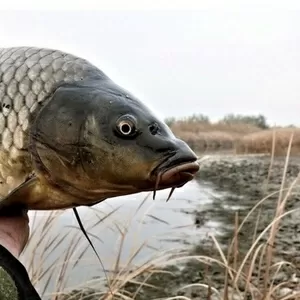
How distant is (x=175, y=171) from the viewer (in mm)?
1576

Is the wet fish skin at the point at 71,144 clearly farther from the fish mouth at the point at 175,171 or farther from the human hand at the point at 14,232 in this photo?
the human hand at the point at 14,232

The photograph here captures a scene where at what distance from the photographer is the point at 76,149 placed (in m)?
1.67

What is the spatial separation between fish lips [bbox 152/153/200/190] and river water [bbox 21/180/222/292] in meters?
1.79

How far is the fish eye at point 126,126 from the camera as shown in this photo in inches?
66.5

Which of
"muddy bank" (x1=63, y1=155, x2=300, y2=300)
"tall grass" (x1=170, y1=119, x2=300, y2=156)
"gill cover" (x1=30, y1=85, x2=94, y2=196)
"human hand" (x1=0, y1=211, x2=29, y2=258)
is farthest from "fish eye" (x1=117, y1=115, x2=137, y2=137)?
"tall grass" (x1=170, y1=119, x2=300, y2=156)

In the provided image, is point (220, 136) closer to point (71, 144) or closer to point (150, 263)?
point (150, 263)

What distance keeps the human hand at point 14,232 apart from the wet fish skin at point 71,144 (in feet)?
0.44

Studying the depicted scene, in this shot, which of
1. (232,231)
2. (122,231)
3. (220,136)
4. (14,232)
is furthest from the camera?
(220,136)

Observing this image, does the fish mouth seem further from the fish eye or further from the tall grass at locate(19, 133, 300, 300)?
the tall grass at locate(19, 133, 300, 300)

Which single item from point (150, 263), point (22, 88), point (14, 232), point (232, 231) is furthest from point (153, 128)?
point (232, 231)

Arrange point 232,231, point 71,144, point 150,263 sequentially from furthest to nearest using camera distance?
point 232,231 → point 150,263 → point 71,144

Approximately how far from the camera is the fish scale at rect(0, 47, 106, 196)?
65.1 inches

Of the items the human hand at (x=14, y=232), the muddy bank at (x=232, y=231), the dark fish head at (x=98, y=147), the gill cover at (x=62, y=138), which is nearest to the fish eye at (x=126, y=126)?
the dark fish head at (x=98, y=147)

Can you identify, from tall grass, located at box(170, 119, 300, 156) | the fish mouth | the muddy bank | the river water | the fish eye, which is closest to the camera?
the fish mouth
